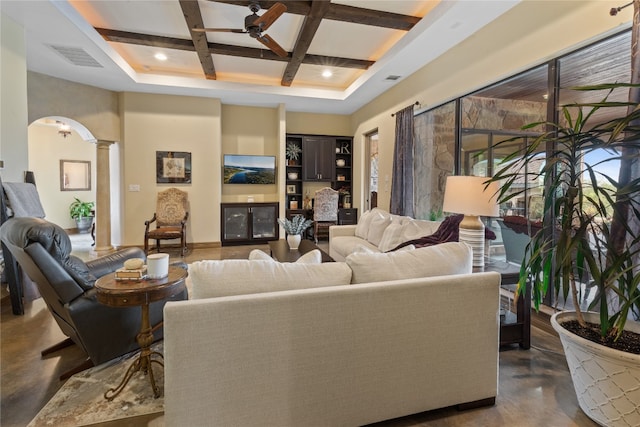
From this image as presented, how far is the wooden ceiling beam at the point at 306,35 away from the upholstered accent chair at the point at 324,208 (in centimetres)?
223

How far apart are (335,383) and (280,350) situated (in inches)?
12.4

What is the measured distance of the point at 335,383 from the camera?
1.39 metres

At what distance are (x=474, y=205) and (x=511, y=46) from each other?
5.92 ft

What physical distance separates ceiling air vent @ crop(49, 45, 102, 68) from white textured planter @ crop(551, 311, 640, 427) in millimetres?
5604

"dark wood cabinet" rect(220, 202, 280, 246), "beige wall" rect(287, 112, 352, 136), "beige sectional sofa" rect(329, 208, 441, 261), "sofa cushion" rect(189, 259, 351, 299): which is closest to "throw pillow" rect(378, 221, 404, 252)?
"beige sectional sofa" rect(329, 208, 441, 261)

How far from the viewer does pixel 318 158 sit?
22.6 ft

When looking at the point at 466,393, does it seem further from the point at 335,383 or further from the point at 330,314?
the point at 330,314

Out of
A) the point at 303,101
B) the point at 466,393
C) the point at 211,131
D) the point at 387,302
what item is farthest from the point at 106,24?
the point at 466,393

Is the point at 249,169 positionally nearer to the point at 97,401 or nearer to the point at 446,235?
the point at 446,235

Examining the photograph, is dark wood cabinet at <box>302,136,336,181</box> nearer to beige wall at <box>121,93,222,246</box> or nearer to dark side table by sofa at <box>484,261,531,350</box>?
beige wall at <box>121,93,222,246</box>

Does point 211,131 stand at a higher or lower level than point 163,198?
higher

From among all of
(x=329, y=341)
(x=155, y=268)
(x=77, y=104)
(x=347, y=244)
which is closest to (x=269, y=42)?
(x=347, y=244)

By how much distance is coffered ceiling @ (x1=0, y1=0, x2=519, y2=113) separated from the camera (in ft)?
10.5

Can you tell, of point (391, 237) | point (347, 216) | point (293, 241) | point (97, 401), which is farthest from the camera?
point (347, 216)
